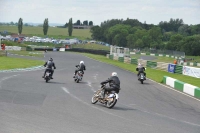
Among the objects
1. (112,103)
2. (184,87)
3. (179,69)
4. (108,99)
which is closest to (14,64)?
(179,69)

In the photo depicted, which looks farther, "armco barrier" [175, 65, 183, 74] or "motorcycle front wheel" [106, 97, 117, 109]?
"armco barrier" [175, 65, 183, 74]

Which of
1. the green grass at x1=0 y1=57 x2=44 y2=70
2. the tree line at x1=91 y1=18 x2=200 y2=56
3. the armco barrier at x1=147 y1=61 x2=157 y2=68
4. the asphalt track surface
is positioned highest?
the tree line at x1=91 y1=18 x2=200 y2=56

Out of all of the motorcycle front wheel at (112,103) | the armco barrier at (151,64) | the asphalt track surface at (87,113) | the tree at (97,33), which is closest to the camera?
the asphalt track surface at (87,113)

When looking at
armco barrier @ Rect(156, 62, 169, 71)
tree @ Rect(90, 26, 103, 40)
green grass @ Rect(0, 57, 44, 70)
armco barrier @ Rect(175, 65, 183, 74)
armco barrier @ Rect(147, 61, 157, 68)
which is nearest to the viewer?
green grass @ Rect(0, 57, 44, 70)

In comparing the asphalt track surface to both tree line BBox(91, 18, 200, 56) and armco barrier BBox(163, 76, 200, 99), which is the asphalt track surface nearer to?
armco barrier BBox(163, 76, 200, 99)

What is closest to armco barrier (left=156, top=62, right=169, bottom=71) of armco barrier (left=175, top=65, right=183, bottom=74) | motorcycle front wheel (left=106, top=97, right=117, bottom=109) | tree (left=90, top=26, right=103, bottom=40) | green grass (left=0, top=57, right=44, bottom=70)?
armco barrier (left=175, top=65, right=183, bottom=74)

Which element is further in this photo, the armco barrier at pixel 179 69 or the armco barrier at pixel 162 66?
the armco barrier at pixel 162 66

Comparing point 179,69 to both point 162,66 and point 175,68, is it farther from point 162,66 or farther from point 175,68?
point 162,66

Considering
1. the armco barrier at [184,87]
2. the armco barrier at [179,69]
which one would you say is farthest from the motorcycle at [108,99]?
the armco barrier at [179,69]

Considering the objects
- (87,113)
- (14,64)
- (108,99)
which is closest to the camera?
(87,113)

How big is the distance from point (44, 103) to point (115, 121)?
14.0ft

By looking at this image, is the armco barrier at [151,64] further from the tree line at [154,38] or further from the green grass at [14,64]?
the tree line at [154,38]

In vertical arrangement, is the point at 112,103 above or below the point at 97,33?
below

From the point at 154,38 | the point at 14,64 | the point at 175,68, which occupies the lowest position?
the point at 175,68
